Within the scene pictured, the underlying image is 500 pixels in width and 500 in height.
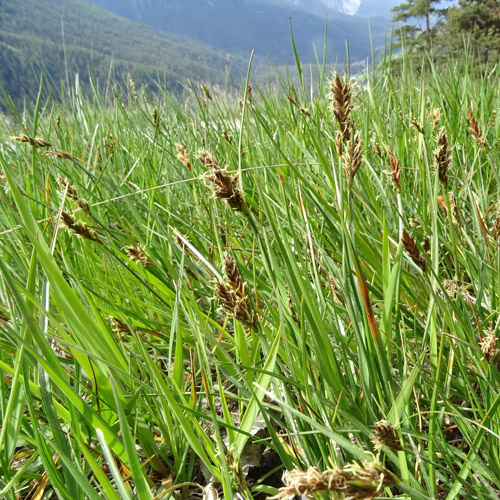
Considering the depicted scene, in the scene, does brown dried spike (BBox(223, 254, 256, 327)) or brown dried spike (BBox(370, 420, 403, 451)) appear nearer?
brown dried spike (BBox(370, 420, 403, 451))

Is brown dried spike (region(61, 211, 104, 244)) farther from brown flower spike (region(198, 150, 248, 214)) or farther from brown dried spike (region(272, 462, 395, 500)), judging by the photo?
brown dried spike (region(272, 462, 395, 500))

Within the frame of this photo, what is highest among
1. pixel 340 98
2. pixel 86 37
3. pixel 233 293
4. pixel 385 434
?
pixel 86 37

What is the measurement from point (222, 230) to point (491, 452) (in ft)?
3.79

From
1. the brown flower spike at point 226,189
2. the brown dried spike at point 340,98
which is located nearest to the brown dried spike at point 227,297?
the brown flower spike at point 226,189

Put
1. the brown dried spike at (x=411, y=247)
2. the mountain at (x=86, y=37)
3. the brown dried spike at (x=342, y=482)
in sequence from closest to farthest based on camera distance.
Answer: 1. the brown dried spike at (x=342, y=482)
2. the brown dried spike at (x=411, y=247)
3. the mountain at (x=86, y=37)

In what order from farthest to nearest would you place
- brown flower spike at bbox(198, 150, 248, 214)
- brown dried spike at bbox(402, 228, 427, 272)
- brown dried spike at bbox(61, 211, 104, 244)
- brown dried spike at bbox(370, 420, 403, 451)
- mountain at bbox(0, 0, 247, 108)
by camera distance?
1. mountain at bbox(0, 0, 247, 108)
2. brown dried spike at bbox(61, 211, 104, 244)
3. brown dried spike at bbox(402, 228, 427, 272)
4. brown flower spike at bbox(198, 150, 248, 214)
5. brown dried spike at bbox(370, 420, 403, 451)

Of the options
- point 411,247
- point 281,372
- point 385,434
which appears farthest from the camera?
point 281,372

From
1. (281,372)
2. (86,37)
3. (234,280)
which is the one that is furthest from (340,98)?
(86,37)

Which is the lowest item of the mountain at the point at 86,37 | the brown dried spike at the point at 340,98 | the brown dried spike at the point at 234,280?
the brown dried spike at the point at 234,280

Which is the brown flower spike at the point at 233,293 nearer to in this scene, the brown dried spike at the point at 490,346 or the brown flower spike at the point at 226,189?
the brown flower spike at the point at 226,189

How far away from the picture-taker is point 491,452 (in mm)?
747

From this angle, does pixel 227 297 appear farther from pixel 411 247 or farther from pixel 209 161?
pixel 411 247

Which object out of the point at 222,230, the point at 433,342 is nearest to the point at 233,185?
the point at 433,342

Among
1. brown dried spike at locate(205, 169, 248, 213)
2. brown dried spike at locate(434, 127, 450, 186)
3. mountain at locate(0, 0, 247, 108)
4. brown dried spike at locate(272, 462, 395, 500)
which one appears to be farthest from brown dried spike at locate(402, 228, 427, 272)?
mountain at locate(0, 0, 247, 108)
